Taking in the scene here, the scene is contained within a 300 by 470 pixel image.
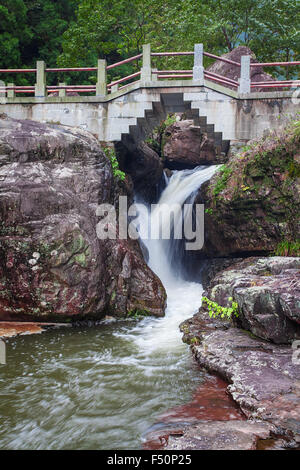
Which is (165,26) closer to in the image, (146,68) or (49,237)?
(146,68)

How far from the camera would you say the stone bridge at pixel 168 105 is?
12469 millimetres

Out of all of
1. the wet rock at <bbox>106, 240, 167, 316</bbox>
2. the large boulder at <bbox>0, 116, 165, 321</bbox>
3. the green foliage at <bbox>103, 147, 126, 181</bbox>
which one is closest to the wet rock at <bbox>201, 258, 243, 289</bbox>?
the wet rock at <bbox>106, 240, 167, 316</bbox>

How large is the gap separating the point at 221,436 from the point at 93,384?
244cm

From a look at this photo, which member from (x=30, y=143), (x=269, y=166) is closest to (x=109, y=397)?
(x=30, y=143)

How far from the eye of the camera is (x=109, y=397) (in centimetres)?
521

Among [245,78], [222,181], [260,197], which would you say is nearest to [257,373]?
[260,197]

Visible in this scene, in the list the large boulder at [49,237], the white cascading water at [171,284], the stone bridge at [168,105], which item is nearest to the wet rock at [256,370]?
the white cascading water at [171,284]

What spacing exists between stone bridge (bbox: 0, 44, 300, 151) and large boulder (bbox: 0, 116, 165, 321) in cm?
303

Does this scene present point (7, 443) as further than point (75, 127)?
No

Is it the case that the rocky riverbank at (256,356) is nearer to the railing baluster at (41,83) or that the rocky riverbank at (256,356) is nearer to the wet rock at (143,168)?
the wet rock at (143,168)

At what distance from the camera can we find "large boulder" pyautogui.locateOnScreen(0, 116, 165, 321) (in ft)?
28.2

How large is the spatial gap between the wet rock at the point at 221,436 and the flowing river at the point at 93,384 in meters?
0.55
